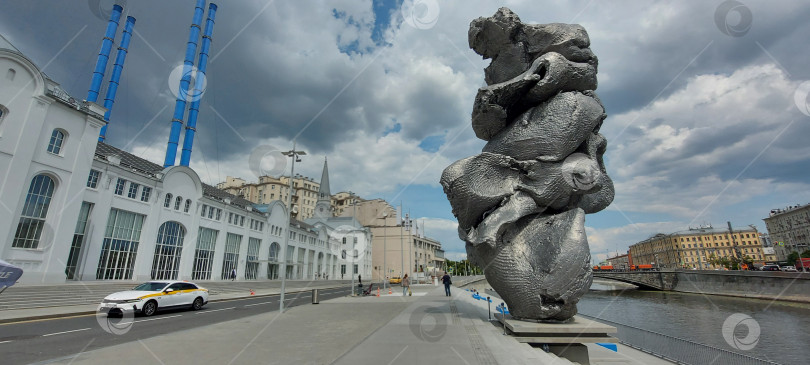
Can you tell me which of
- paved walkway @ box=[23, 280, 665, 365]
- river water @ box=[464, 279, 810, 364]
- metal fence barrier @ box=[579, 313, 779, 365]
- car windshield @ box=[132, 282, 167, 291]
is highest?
car windshield @ box=[132, 282, 167, 291]

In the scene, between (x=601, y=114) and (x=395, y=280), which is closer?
(x=601, y=114)

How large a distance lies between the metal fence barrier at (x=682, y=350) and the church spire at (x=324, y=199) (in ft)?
244

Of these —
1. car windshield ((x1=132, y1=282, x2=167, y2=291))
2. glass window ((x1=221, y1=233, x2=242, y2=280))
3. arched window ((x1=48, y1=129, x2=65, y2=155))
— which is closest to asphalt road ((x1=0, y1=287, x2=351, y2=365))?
car windshield ((x1=132, y1=282, x2=167, y2=291))

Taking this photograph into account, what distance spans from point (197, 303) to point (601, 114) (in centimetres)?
1903

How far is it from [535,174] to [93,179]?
1289 inches

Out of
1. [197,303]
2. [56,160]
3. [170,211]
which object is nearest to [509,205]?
[197,303]

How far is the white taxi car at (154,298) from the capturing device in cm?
1309

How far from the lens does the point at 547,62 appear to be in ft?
33.4

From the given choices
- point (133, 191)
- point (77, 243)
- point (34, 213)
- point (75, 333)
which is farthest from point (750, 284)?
point (34, 213)

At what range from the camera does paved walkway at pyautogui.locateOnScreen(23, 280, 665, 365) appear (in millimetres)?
6672

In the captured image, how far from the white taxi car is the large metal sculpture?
506 inches

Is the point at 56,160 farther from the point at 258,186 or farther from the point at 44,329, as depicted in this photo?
the point at 258,186

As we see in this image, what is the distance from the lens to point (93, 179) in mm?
26844

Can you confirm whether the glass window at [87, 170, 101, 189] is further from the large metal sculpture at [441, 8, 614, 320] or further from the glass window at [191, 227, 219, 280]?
the large metal sculpture at [441, 8, 614, 320]
